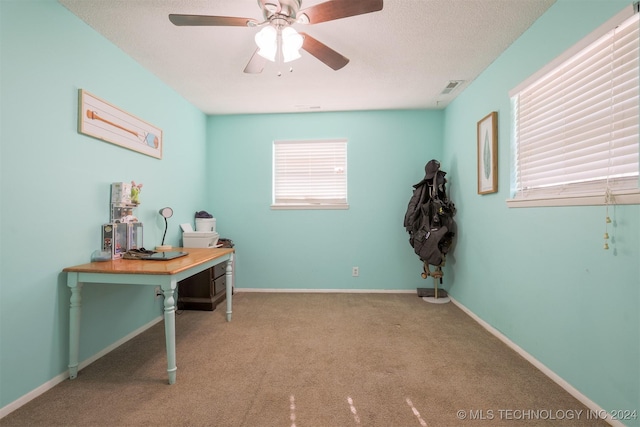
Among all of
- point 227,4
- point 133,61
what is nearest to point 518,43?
point 227,4

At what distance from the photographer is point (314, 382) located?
1.75 meters

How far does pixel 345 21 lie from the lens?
1918 millimetres

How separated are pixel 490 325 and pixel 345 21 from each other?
2.74 m

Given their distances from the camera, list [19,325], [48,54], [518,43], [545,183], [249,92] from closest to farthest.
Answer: [19,325], [48,54], [545,183], [518,43], [249,92]

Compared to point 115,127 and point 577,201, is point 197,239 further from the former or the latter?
point 577,201

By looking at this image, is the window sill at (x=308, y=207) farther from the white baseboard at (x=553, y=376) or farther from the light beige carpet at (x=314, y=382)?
the white baseboard at (x=553, y=376)

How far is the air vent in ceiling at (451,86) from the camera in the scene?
9.34ft

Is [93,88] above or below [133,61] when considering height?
below

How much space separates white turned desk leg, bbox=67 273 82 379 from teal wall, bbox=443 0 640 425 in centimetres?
299

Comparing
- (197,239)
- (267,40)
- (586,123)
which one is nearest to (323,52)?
(267,40)

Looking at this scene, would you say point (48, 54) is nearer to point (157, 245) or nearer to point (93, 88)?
point (93, 88)

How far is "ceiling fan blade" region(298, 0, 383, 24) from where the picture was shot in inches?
54.1

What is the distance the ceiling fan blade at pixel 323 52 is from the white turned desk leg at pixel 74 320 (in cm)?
203

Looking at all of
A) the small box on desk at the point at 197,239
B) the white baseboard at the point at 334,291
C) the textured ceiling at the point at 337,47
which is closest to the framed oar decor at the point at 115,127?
the textured ceiling at the point at 337,47
